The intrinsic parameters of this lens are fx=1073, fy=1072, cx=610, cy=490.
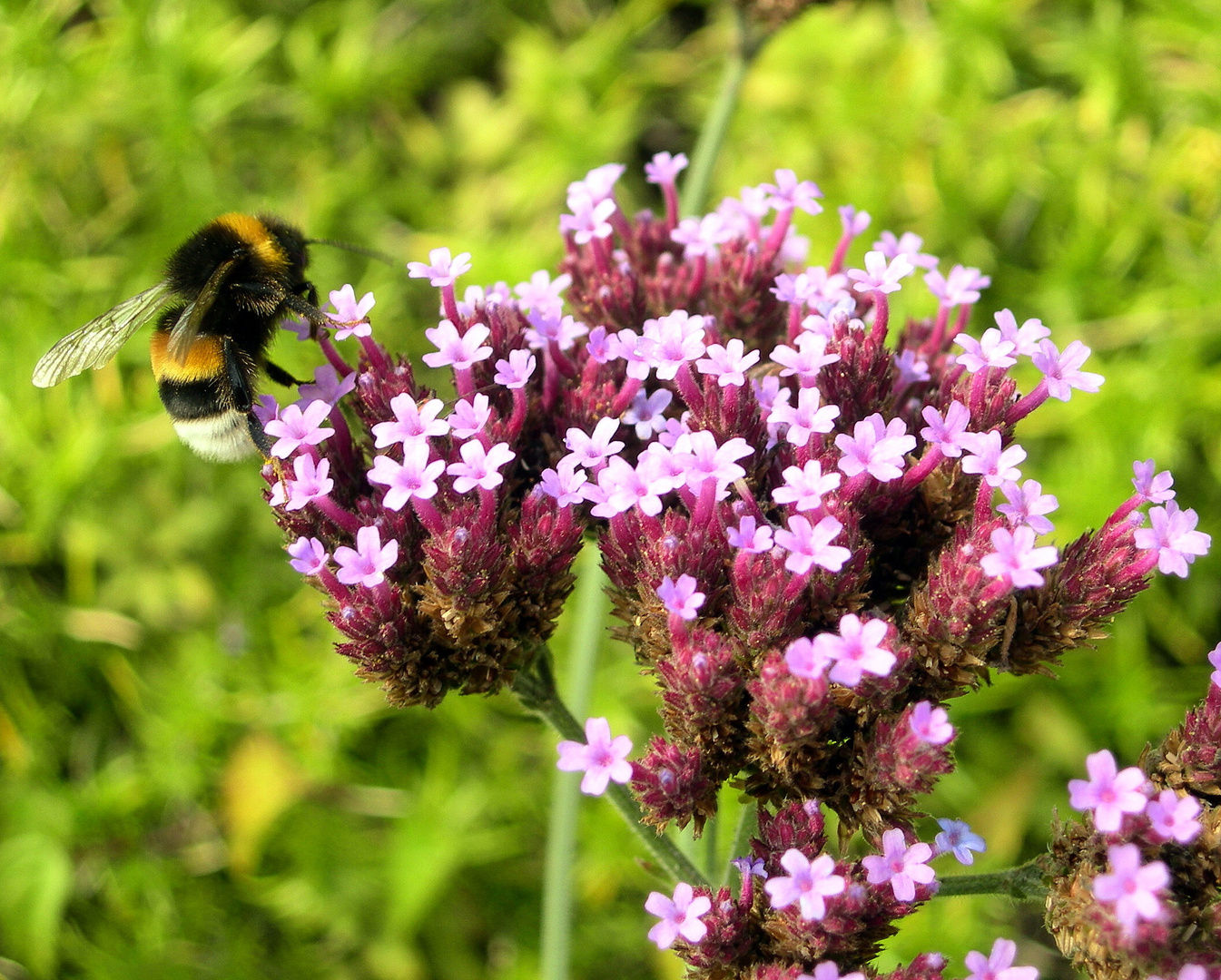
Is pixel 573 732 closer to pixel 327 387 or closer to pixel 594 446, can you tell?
pixel 594 446

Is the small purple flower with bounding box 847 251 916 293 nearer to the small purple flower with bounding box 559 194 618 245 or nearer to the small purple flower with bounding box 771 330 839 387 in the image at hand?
the small purple flower with bounding box 771 330 839 387

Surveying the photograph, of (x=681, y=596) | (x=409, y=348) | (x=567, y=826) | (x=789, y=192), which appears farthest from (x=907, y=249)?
(x=409, y=348)

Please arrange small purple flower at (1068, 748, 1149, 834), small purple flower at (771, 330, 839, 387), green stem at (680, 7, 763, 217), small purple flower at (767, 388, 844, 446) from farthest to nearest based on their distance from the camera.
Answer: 1. green stem at (680, 7, 763, 217)
2. small purple flower at (771, 330, 839, 387)
3. small purple flower at (767, 388, 844, 446)
4. small purple flower at (1068, 748, 1149, 834)

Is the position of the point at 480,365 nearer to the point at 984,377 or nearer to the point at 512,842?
the point at 984,377

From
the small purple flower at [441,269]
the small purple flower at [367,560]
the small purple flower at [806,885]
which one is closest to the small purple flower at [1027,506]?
the small purple flower at [806,885]

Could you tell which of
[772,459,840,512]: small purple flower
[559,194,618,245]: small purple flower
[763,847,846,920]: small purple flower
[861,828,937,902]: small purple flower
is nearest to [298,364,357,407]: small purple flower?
[559,194,618,245]: small purple flower

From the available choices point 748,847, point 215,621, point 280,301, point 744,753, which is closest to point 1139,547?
point 744,753

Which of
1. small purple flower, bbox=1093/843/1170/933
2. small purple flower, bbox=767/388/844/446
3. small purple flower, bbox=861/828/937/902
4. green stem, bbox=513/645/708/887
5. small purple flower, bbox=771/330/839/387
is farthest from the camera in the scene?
green stem, bbox=513/645/708/887

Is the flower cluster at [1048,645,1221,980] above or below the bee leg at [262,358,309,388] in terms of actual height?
below
